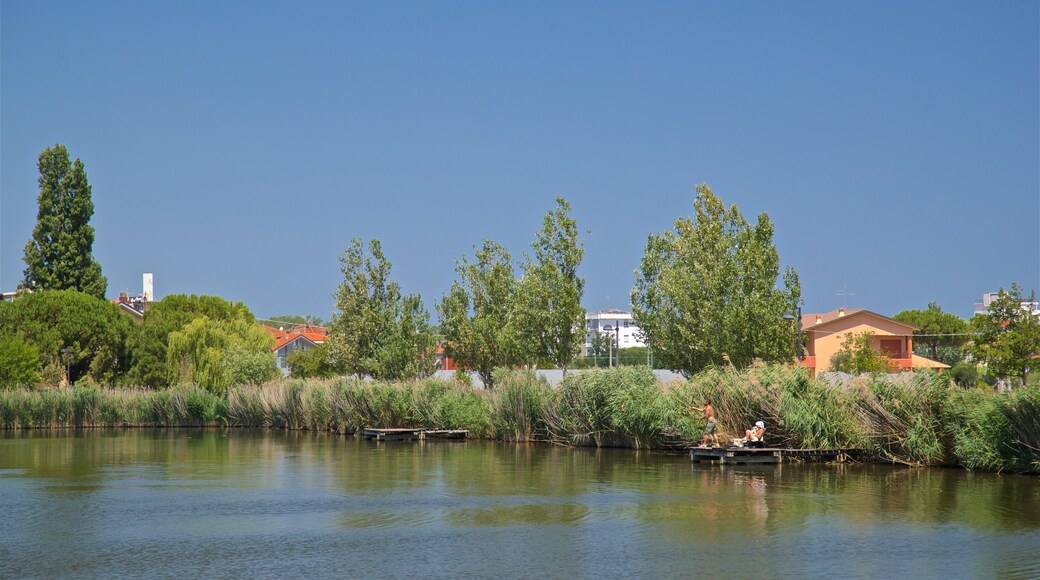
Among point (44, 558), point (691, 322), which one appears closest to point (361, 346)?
point (691, 322)

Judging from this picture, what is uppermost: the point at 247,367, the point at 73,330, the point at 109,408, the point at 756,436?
the point at 73,330

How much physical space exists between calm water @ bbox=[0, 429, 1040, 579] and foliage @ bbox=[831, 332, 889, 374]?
30704 mm

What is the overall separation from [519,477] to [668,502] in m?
7.41

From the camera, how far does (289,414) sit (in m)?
62.6

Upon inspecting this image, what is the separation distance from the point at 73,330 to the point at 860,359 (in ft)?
174

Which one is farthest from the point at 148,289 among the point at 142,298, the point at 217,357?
the point at 217,357

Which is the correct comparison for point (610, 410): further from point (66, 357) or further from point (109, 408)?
point (66, 357)

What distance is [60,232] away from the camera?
80.6 metres

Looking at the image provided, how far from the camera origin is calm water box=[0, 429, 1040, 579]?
18.9m

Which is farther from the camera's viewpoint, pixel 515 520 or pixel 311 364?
pixel 311 364

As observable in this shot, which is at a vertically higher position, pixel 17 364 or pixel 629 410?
pixel 17 364

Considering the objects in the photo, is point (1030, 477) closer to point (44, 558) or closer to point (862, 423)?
point (862, 423)

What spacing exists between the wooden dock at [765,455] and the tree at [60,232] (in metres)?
59.7

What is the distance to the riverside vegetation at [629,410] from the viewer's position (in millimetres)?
31828
